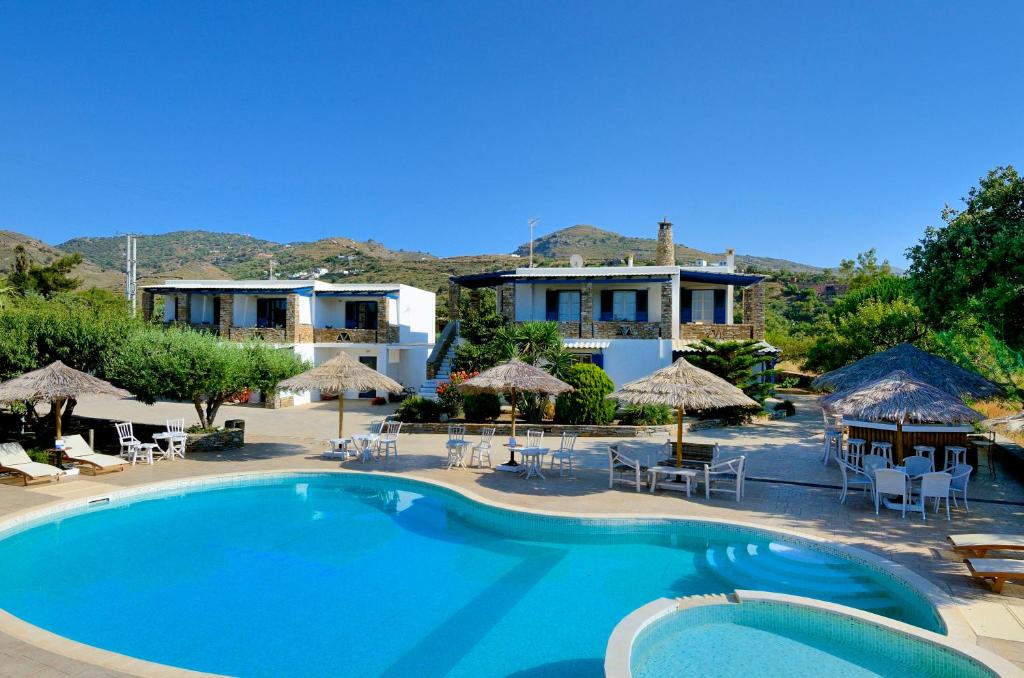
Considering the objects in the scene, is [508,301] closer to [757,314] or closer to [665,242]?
[665,242]

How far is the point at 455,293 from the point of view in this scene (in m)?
34.2

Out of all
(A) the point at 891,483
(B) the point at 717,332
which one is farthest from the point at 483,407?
(A) the point at 891,483

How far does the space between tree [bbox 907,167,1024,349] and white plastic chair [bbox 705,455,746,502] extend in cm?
751

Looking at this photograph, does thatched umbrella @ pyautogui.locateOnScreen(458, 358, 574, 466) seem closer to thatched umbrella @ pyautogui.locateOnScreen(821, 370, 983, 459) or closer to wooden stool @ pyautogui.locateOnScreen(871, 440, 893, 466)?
thatched umbrella @ pyautogui.locateOnScreen(821, 370, 983, 459)

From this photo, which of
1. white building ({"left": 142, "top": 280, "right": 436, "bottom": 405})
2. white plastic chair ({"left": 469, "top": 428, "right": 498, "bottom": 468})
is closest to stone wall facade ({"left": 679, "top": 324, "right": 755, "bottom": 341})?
white plastic chair ({"left": 469, "top": 428, "right": 498, "bottom": 468})

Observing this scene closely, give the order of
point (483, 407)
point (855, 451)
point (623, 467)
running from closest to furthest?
1. point (623, 467)
2. point (855, 451)
3. point (483, 407)

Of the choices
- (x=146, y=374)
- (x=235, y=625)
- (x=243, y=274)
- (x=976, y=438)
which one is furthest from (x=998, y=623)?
(x=243, y=274)

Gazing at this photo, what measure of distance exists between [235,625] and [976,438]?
2028 centimetres

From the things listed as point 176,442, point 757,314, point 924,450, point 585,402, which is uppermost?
point 757,314

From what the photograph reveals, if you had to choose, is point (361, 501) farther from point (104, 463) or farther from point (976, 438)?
point (976, 438)

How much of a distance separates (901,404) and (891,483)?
1.76 metres

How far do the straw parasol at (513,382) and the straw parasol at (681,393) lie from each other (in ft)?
8.15

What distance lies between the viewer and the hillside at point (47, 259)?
75.1 meters

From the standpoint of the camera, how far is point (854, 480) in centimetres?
1307
